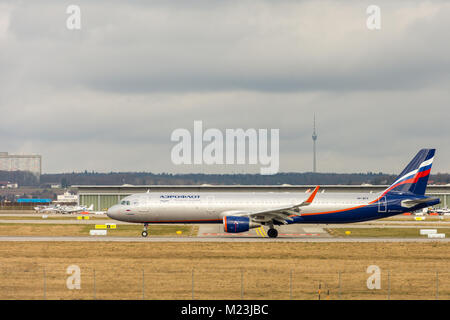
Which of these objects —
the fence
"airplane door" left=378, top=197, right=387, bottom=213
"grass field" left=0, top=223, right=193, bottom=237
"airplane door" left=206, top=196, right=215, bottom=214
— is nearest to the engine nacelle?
"airplane door" left=206, top=196, right=215, bottom=214

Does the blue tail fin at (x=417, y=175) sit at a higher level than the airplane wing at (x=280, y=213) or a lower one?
higher

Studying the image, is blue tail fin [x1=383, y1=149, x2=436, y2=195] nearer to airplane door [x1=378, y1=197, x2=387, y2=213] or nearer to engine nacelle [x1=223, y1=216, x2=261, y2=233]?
airplane door [x1=378, y1=197, x2=387, y2=213]

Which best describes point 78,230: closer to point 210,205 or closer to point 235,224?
point 210,205

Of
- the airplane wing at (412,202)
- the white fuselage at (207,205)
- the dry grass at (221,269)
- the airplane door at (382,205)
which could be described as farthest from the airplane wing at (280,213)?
the airplane wing at (412,202)

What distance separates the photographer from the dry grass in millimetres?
32656

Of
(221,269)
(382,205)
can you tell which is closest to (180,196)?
(382,205)

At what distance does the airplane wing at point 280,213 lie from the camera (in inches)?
2352

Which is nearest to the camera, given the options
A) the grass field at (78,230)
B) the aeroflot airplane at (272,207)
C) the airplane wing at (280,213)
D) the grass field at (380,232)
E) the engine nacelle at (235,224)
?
the engine nacelle at (235,224)

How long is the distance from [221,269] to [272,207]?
22.1 m

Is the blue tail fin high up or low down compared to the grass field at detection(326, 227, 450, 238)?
up

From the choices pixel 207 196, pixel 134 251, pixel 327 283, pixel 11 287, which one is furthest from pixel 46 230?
pixel 327 283

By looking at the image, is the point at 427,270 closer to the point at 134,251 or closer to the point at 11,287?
the point at 134,251

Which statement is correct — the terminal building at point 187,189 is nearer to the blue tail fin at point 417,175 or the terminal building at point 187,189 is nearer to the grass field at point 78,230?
the grass field at point 78,230

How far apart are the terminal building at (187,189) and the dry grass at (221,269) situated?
76.0 metres
